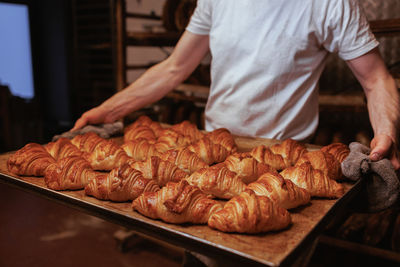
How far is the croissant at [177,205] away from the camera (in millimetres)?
1083

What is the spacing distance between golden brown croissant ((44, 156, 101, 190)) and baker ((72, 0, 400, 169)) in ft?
2.20

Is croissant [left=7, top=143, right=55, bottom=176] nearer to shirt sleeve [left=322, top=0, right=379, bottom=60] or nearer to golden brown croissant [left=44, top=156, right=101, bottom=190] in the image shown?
golden brown croissant [left=44, top=156, right=101, bottom=190]

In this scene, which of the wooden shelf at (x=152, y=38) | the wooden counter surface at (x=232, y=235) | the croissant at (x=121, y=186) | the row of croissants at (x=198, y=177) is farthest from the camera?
the wooden shelf at (x=152, y=38)

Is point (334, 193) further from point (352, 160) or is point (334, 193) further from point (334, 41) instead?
point (334, 41)

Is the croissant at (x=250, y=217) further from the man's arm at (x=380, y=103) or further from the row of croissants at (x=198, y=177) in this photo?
the man's arm at (x=380, y=103)

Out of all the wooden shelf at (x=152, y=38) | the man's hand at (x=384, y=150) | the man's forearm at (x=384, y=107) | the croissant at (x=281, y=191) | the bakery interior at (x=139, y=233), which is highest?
the wooden shelf at (x=152, y=38)

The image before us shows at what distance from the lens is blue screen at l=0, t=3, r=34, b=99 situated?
733cm

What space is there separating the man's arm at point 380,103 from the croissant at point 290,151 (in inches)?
11.6

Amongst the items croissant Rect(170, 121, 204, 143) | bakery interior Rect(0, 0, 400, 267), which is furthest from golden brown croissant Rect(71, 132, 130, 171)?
croissant Rect(170, 121, 204, 143)

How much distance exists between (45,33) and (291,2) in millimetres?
7061

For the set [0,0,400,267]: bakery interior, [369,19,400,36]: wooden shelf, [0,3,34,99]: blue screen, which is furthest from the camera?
[0,3,34,99]: blue screen

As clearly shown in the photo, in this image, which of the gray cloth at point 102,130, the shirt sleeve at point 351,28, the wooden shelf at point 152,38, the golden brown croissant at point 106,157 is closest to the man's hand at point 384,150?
the shirt sleeve at point 351,28

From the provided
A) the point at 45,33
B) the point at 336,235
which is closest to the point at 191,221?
the point at 336,235

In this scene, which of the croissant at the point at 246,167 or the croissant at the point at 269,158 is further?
the croissant at the point at 269,158
